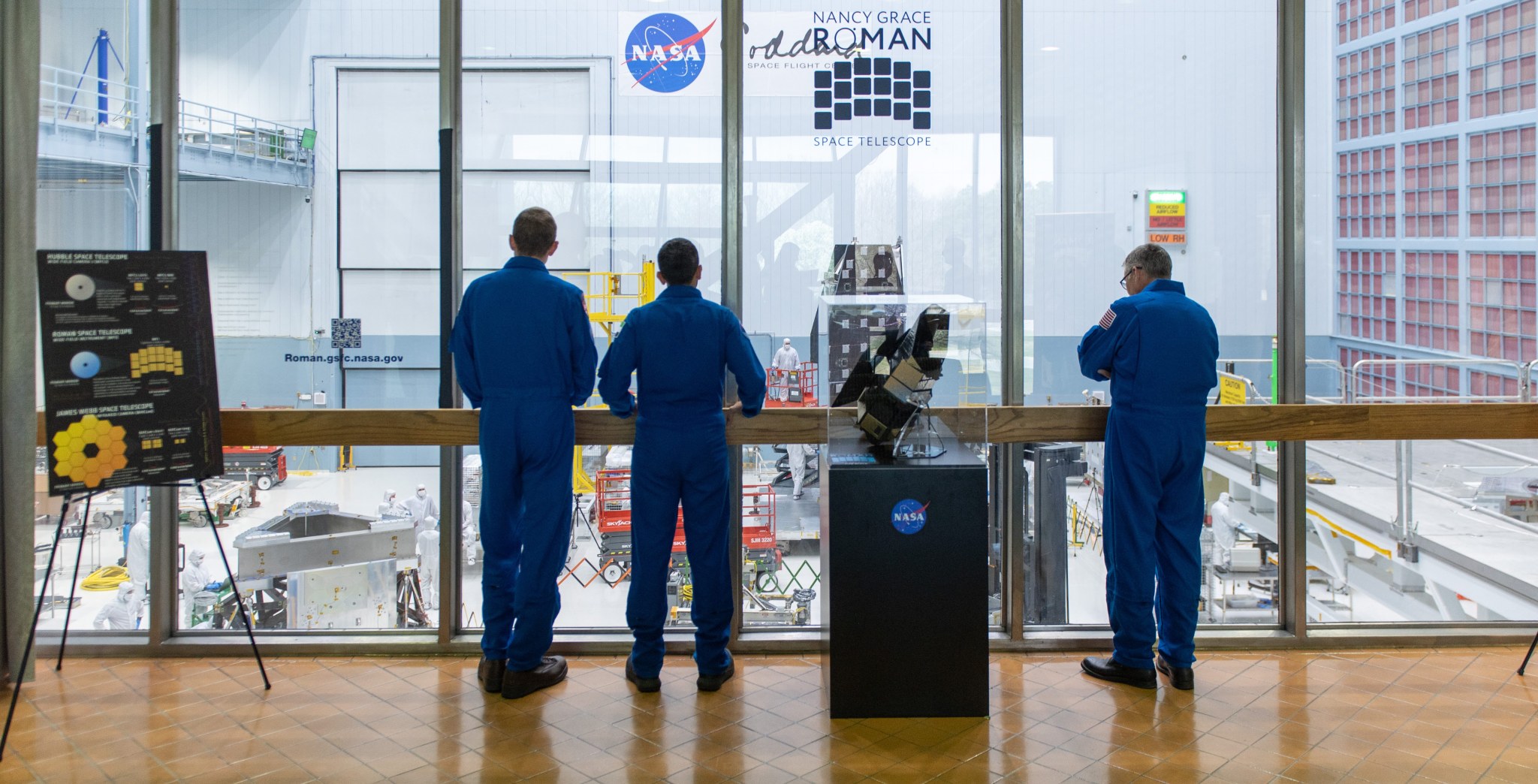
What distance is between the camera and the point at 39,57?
3.72 m

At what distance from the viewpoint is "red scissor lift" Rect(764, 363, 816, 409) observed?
403cm

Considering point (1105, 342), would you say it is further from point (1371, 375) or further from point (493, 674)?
point (493, 674)

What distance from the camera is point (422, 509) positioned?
4.10 m

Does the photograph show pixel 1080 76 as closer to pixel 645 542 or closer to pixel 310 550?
pixel 645 542

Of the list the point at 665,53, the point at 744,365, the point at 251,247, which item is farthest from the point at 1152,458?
the point at 251,247

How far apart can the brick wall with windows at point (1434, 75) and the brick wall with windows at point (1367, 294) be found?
1.77 feet

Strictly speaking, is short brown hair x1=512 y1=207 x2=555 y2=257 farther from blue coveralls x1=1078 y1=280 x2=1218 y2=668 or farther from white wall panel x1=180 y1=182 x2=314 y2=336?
blue coveralls x1=1078 y1=280 x2=1218 y2=668

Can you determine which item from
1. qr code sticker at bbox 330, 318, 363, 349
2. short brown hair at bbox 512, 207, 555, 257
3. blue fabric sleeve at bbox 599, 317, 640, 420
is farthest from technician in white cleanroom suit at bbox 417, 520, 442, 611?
short brown hair at bbox 512, 207, 555, 257

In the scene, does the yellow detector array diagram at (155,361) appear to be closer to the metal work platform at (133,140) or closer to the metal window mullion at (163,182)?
the metal window mullion at (163,182)

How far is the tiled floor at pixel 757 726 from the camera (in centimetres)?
295

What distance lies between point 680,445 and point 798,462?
0.74 metres

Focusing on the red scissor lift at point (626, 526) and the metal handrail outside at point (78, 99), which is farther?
the red scissor lift at point (626, 526)

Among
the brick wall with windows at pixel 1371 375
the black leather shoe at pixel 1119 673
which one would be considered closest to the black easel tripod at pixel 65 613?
the black leather shoe at pixel 1119 673

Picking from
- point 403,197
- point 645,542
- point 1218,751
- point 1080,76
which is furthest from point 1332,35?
point 403,197
